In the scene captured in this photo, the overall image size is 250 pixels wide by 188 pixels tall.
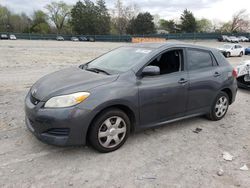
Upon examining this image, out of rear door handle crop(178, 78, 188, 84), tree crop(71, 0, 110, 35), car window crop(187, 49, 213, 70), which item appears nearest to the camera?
rear door handle crop(178, 78, 188, 84)

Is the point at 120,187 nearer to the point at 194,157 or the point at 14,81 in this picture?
the point at 194,157

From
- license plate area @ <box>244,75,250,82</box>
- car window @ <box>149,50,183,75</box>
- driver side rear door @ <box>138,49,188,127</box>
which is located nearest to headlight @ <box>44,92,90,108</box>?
driver side rear door @ <box>138,49,188,127</box>

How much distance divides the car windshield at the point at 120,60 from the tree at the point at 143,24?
66.0 metres

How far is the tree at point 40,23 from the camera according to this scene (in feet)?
245

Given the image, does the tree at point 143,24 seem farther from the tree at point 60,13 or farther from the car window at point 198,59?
the car window at point 198,59

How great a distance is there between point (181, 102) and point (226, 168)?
1.27 meters

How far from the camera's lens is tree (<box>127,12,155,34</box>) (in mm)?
67562

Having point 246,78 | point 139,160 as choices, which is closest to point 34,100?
point 139,160

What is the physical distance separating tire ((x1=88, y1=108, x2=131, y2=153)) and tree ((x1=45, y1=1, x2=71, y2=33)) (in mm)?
84996

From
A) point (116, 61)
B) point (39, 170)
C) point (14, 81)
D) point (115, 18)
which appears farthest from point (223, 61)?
point (115, 18)

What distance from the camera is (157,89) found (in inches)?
140

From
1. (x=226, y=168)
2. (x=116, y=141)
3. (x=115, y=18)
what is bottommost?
(x=226, y=168)

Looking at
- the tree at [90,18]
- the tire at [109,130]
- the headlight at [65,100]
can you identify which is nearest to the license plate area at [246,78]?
the tire at [109,130]

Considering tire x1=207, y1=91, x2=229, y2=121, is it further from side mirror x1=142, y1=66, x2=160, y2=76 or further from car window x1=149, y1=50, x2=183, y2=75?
side mirror x1=142, y1=66, x2=160, y2=76
